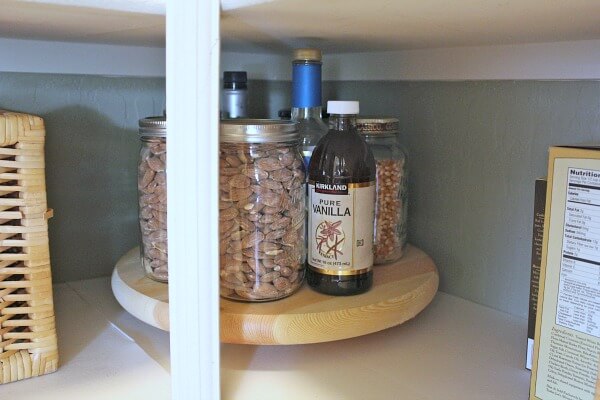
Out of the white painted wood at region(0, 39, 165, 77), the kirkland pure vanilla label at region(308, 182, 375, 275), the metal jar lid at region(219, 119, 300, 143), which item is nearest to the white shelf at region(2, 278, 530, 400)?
the kirkland pure vanilla label at region(308, 182, 375, 275)

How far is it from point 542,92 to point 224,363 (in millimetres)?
528

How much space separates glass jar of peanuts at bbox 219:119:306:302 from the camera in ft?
2.34

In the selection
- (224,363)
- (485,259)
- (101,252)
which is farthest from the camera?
(101,252)

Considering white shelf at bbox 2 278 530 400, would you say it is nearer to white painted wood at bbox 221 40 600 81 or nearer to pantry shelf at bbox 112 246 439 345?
pantry shelf at bbox 112 246 439 345

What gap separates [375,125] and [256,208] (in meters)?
0.24

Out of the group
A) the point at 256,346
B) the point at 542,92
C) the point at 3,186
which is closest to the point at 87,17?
the point at 3,186

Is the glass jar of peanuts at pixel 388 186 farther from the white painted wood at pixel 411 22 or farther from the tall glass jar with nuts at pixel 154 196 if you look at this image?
the tall glass jar with nuts at pixel 154 196

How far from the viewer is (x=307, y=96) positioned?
2.81 feet

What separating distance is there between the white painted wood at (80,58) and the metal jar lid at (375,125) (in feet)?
1.18

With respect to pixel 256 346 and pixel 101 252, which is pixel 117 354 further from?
pixel 101 252

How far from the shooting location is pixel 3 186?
2.06 feet

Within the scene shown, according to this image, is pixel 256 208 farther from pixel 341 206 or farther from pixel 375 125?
pixel 375 125

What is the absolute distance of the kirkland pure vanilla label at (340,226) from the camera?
728mm

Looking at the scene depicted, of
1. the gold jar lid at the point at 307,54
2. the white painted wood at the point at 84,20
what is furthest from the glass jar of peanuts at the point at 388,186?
the white painted wood at the point at 84,20
